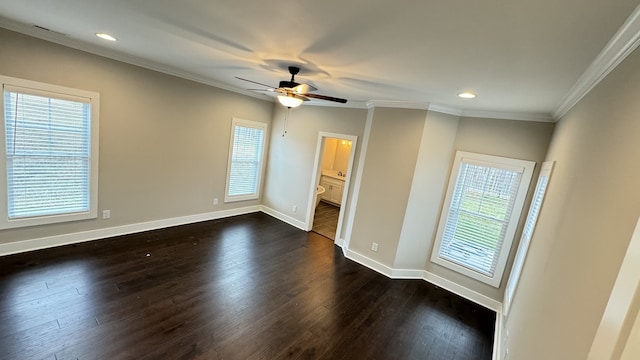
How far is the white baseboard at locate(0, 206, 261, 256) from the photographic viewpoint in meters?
3.33

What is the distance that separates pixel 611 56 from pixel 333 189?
21.1ft

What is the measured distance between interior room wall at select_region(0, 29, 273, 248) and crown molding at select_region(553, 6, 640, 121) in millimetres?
4898

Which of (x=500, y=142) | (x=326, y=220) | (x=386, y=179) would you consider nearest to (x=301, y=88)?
(x=386, y=179)

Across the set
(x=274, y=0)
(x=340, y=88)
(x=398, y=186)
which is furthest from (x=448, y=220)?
(x=274, y=0)

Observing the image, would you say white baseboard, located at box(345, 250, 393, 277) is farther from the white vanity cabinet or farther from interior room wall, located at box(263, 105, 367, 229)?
the white vanity cabinet

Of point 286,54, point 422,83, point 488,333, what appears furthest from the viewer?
point 488,333

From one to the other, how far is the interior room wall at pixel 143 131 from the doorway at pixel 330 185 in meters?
1.85

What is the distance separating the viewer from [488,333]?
3186 millimetres

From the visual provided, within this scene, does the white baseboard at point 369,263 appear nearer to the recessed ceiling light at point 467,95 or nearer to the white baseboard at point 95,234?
the recessed ceiling light at point 467,95

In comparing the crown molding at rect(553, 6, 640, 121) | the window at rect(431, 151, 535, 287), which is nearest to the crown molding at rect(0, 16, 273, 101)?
the window at rect(431, 151, 535, 287)

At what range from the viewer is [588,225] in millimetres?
1294

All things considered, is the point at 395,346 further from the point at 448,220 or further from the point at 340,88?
the point at 340,88

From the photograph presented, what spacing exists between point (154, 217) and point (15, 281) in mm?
1851

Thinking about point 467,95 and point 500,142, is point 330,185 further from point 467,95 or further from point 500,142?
point 467,95
